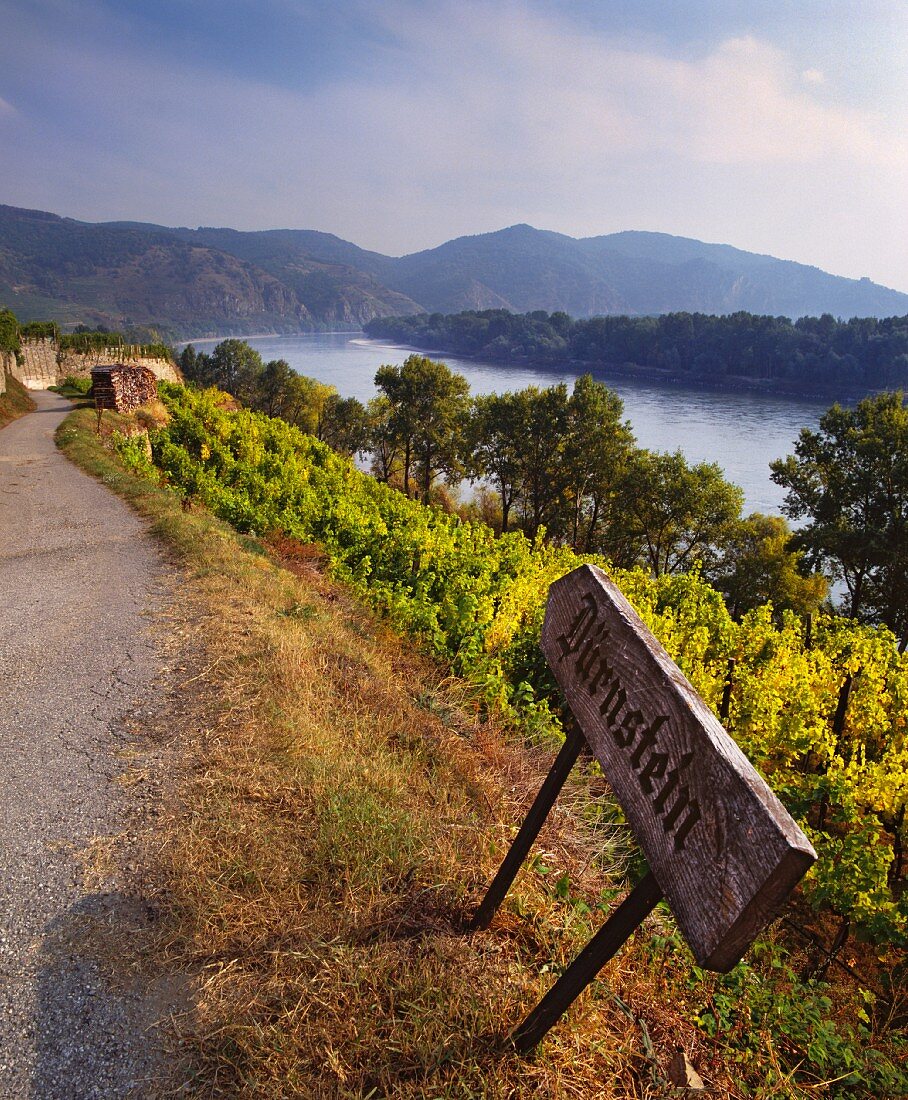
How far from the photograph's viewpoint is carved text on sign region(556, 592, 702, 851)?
70.3 inches

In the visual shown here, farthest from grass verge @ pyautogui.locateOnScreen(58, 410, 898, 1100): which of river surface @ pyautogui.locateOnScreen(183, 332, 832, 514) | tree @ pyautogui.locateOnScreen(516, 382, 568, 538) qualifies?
river surface @ pyautogui.locateOnScreen(183, 332, 832, 514)

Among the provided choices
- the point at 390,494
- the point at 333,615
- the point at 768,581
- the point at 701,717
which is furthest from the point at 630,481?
the point at 701,717

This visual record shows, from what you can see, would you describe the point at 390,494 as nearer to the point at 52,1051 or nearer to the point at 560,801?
the point at 560,801

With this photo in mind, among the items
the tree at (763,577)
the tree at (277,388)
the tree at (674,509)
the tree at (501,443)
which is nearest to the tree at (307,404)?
the tree at (277,388)

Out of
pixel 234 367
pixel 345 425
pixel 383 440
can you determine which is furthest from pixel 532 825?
pixel 234 367

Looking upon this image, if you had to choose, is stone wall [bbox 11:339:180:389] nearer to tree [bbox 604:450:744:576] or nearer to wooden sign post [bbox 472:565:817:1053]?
tree [bbox 604:450:744:576]

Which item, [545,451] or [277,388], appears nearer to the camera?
[545,451]

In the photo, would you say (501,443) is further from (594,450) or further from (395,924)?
(395,924)

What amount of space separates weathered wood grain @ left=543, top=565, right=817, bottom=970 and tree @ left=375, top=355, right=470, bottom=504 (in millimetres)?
45915

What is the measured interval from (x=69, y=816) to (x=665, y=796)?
4.03 m

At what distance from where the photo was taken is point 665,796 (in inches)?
72.8

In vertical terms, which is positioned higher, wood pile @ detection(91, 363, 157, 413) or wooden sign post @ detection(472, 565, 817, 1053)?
wooden sign post @ detection(472, 565, 817, 1053)

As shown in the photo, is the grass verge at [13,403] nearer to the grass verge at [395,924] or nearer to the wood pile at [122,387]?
the wood pile at [122,387]

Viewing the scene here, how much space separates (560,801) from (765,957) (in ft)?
5.53
